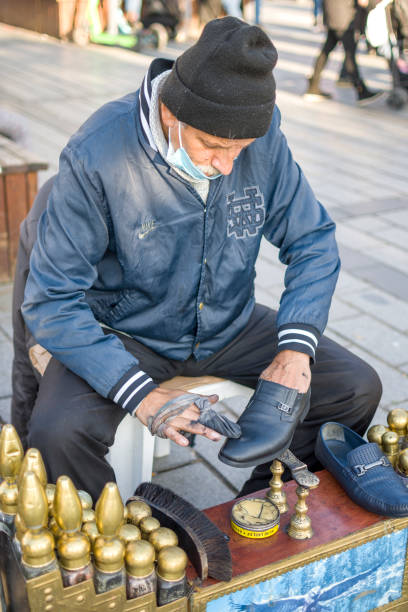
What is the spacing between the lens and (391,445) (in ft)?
6.43

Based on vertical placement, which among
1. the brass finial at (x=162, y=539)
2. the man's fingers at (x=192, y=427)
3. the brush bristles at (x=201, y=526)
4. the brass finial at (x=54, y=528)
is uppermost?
the brass finial at (x=54, y=528)

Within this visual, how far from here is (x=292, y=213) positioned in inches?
90.0

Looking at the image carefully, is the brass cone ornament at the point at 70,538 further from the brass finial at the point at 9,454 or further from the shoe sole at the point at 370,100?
the shoe sole at the point at 370,100

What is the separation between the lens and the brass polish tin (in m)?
1.70

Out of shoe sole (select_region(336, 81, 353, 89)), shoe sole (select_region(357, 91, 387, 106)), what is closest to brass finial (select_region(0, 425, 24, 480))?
shoe sole (select_region(357, 91, 387, 106))

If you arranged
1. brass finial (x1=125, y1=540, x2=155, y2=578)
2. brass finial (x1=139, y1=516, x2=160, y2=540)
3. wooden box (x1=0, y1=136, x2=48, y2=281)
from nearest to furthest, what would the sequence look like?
brass finial (x1=125, y1=540, x2=155, y2=578), brass finial (x1=139, y1=516, x2=160, y2=540), wooden box (x1=0, y1=136, x2=48, y2=281)

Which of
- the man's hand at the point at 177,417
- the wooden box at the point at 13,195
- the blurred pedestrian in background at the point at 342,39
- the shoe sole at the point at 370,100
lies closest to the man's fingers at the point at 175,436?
the man's hand at the point at 177,417

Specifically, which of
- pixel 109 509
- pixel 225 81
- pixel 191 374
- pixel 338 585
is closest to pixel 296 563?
pixel 338 585

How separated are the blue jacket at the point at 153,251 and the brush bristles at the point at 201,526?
30 centimetres

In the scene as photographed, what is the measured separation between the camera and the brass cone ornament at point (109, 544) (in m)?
1.37

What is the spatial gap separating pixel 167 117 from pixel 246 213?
40 centimetres

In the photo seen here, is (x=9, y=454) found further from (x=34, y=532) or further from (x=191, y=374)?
(x=191, y=374)

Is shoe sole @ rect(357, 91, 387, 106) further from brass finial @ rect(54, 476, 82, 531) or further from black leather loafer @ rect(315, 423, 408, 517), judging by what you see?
brass finial @ rect(54, 476, 82, 531)

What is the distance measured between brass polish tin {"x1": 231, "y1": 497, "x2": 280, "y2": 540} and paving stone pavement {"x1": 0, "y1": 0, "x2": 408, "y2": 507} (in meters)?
0.80
